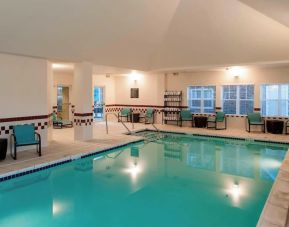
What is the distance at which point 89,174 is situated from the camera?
5262 millimetres

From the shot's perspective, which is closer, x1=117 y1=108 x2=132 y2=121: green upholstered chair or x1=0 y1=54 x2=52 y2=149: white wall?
x1=0 y1=54 x2=52 y2=149: white wall

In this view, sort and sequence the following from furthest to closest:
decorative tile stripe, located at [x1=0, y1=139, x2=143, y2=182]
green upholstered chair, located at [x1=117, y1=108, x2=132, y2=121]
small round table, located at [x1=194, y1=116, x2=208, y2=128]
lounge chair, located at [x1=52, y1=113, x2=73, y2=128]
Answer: green upholstered chair, located at [x1=117, y1=108, x2=132, y2=121], small round table, located at [x1=194, y1=116, x2=208, y2=128], lounge chair, located at [x1=52, y1=113, x2=73, y2=128], decorative tile stripe, located at [x1=0, y1=139, x2=143, y2=182]

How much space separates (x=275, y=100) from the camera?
368 inches

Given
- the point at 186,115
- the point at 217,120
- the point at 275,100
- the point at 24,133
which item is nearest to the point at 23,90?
the point at 24,133

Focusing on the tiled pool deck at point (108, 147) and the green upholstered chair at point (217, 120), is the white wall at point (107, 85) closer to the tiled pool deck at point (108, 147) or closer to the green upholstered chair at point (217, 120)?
the tiled pool deck at point (108, 147)

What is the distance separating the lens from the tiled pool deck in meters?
3.07

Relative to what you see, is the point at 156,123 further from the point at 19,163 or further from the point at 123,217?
the point at 123,217

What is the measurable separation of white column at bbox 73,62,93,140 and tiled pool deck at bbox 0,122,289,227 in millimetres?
369

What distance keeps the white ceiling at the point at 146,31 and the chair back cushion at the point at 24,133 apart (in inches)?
64.1

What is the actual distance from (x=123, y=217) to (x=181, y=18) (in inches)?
221

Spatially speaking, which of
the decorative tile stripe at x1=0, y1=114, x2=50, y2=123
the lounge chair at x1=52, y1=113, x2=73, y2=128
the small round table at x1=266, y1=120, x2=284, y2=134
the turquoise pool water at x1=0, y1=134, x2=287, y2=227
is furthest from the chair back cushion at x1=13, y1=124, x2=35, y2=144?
the small round table at x1=266, y1=120, x2=284, y2=134

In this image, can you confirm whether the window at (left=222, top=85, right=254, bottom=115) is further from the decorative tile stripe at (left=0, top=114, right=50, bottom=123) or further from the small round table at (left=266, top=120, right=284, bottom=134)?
the decorative tile stripe at (left=0, top=114, right=50, bottom=123)

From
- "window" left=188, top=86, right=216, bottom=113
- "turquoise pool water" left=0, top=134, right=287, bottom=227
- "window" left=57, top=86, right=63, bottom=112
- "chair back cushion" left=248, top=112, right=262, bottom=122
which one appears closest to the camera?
"turquoise pool water" left=0, top=134, right=287, bottom=227

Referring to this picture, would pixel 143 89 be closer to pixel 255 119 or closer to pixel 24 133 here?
pixel 255 119
